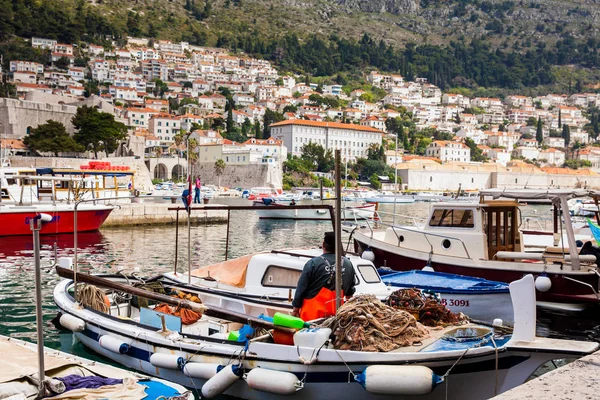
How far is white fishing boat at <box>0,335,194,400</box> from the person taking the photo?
4.88m

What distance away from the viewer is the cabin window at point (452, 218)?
38.3 feet

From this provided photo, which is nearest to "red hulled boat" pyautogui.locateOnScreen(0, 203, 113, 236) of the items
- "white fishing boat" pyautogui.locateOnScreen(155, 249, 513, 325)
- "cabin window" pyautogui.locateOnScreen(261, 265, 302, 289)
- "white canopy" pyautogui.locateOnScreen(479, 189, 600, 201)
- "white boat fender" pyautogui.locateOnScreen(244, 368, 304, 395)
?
"white fishing boat" pyautogui.locateOnScreen(155, 249, 513, 325)

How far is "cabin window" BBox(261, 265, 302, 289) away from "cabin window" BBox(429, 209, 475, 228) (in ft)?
16.1

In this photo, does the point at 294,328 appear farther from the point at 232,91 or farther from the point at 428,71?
the point at 428,71

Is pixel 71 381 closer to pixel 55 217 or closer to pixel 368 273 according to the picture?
pixel 368 273

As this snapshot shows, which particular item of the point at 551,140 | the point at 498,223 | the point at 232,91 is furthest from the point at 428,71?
the point at 498,223

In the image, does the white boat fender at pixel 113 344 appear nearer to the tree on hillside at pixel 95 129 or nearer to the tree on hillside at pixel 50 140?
the tree on hillside at pixel 50 140

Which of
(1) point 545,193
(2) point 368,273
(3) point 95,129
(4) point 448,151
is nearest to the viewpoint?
(2) point 368,273

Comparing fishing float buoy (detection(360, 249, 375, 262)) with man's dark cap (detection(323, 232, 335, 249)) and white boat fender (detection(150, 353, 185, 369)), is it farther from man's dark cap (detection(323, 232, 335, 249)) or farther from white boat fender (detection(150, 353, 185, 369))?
white boat fender (detection(150, 353, 185, 369))

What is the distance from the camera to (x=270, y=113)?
385ft

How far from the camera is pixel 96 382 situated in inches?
205

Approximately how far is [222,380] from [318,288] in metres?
1.29

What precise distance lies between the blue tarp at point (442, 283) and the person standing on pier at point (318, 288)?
349cm

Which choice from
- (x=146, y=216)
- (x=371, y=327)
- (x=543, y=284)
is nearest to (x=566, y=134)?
(x=146, y=216)
